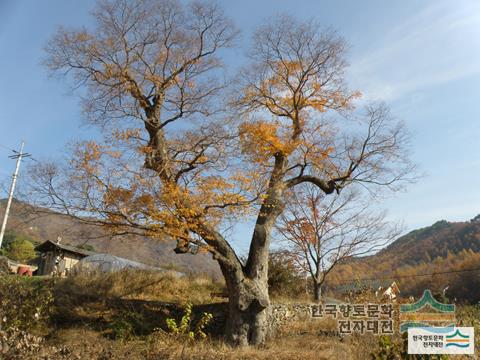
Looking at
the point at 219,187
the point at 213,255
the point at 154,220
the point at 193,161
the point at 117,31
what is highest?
the point at 117,31

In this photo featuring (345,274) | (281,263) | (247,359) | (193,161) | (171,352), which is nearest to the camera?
(171,352)

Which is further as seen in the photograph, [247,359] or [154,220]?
[154,220]

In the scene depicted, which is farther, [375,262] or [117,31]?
[375,262]

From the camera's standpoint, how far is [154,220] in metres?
8.89

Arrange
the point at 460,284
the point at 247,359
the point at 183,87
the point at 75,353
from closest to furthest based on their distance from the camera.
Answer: the point at 75,353 → the point at 247,359 → the point at 183,87 → the point at 460,284

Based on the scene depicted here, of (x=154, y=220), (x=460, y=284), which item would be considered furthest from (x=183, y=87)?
(x=460, y=284)

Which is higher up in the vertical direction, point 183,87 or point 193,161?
point 183,87

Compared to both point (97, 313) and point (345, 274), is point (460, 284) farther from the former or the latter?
point (97, 313)

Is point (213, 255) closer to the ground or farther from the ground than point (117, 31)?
closer to the ground

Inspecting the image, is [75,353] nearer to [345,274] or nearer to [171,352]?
[171,352]

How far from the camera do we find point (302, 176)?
11.9 metres

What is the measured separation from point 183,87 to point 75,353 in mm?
6972

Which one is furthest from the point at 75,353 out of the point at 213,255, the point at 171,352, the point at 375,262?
the point at 375,262

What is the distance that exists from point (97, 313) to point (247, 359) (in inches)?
212
